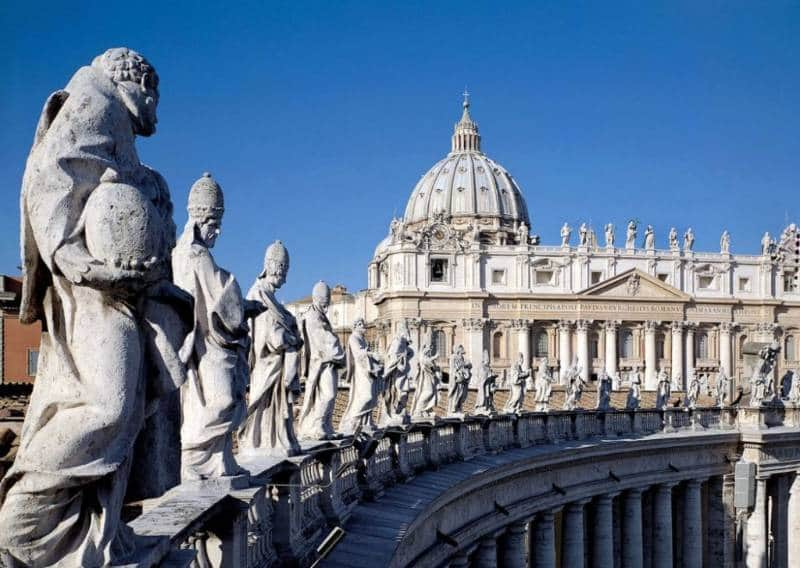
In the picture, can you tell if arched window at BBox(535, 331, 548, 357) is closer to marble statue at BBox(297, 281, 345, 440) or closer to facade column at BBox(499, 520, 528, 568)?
facade column at BBox(499, 520, 528, 568)

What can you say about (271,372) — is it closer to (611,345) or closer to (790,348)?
(611,345)

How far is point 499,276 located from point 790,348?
28.9 meters

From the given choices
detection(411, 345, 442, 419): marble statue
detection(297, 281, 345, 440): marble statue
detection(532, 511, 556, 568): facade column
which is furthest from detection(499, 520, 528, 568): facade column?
detection(297, 281, 345, 440): marble statue

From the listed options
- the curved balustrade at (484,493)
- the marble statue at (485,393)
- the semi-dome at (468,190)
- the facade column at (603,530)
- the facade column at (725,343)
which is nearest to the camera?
the curved balustrade at (484,493)

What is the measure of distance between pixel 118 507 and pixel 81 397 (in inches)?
19.0

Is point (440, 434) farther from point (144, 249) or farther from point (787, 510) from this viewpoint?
point (787, 510)

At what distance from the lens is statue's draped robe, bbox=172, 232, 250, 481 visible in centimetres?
699

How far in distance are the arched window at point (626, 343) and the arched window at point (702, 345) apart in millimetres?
6795

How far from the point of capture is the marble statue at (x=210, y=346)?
6934 millimetres

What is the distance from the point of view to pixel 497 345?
281ft

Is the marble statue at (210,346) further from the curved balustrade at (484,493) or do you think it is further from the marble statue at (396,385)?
the marble statue at (396,385)

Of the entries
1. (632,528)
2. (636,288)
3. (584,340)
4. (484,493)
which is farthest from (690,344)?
(484,493)

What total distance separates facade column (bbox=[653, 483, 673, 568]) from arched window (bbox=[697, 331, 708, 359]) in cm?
6488

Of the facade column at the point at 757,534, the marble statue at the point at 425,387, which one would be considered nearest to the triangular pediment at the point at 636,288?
the facade column at the point at 757,534
